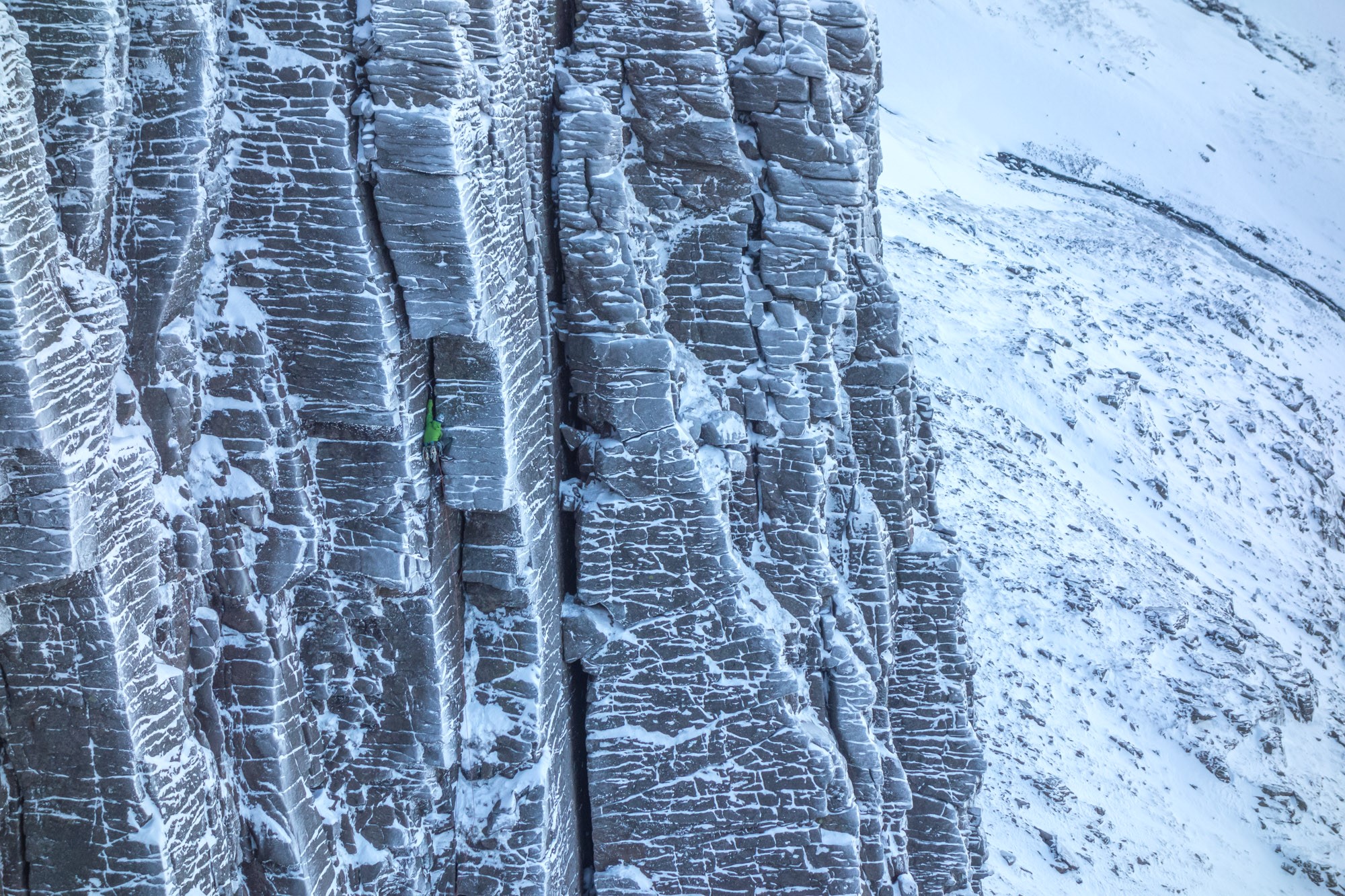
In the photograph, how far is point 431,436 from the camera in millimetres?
6754

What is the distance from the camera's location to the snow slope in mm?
17219

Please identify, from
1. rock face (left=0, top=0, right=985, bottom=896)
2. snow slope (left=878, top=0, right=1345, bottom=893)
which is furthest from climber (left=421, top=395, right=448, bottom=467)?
snow slope (left=878, top=0, right=1345, bottom=893)

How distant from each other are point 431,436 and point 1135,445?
64.2 ft

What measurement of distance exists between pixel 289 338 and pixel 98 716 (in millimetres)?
2034

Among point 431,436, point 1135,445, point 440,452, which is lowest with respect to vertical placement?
point 1135,445

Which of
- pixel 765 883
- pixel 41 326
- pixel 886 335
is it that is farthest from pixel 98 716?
pixel 886 335

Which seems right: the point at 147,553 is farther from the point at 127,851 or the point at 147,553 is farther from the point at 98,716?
the point at 127,851

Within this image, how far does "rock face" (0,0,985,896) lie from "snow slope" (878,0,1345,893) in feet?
25.4

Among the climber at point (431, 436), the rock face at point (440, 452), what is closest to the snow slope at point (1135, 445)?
the rock face at point (440, 452)

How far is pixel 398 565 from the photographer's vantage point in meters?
6.55

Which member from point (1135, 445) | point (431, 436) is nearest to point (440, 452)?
point (431, 436)

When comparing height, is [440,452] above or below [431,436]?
below

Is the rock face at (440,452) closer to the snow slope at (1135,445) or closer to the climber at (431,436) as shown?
the climber at (431,436)

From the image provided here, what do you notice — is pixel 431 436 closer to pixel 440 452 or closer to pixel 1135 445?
pixel 440 452
